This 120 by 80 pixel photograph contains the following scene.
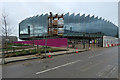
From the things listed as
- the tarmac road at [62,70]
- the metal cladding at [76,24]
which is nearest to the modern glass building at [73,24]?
the metal cladding at [76,24]

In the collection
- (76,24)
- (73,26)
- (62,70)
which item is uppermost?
(76,24)

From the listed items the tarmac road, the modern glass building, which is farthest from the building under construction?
the tarmac road

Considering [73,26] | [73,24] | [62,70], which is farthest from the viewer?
[73,24]

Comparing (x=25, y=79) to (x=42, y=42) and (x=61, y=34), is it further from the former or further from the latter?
(x=61, y=34)

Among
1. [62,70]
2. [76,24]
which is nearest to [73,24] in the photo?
[76,24]

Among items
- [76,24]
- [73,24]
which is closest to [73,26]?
[73,24]

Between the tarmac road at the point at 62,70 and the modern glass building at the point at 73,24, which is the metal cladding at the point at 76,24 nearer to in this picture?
the modern glass building at the point at 73,24

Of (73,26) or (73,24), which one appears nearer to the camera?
(73,26)

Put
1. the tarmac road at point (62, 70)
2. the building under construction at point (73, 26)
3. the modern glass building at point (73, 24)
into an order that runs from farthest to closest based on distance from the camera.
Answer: the modern glass building at point (73, 24), the building under construction at point (73, 26), the tarmac road at point (62, 70)

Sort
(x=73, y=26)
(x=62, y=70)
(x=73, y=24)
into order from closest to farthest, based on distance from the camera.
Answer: (x=62, y=70) → (x=73, y=26) → (x=73, y=24)

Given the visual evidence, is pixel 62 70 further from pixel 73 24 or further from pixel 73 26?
pixel 73 24

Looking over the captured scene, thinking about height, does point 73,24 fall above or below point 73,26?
above

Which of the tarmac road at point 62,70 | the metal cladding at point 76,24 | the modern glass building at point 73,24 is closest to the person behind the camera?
the tarmac road at point 62,70

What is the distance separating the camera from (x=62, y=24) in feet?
172
